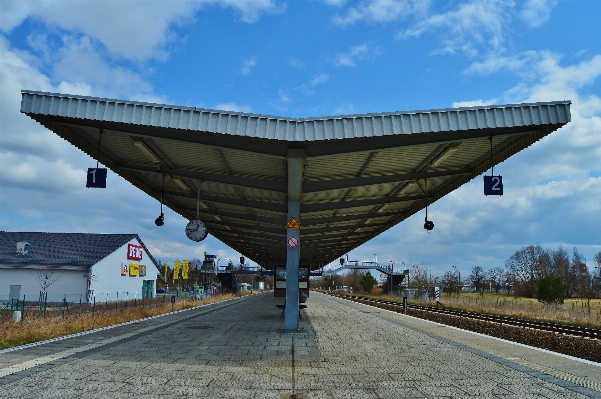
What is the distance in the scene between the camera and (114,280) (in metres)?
44.4

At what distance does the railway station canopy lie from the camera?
1131cm

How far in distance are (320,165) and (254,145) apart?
2660 millimetres

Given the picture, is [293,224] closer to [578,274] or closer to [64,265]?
[64,265]

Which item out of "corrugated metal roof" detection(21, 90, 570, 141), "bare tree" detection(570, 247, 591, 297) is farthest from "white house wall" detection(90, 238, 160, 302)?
"bare tree" detection(570, 247, 591, 297)

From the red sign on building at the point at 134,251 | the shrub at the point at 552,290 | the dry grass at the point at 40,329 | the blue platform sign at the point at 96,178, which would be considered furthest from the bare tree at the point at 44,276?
the shrub at the point at 552,290

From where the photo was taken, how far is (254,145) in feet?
40.4

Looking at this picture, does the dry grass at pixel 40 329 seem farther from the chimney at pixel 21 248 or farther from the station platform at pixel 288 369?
the chimney at pixel 21 248

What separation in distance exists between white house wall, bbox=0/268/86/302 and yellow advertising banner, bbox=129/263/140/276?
8.21 m

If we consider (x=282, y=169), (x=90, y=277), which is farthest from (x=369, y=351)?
(x=90, y=277)

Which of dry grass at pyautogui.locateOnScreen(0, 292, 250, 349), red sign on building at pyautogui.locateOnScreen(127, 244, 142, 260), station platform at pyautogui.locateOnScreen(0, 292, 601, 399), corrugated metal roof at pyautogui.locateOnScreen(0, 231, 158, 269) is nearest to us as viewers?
station platform at pyautogui.locateOnScreen(0, 292, 601, 399)

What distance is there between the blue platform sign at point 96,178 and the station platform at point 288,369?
3.95m

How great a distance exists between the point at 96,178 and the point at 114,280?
1322 inches

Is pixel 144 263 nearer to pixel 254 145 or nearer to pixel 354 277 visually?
pixel 254 145

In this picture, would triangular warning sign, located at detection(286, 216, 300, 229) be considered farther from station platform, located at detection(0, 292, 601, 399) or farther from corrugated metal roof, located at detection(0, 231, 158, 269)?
corrugated metal roof, located at detection(0, 231, 158, 269)
